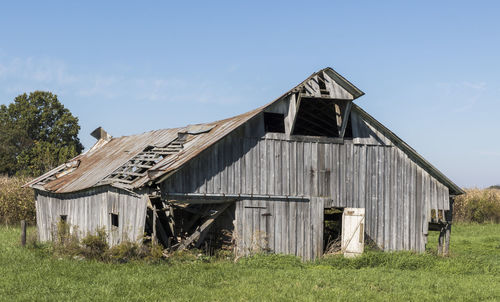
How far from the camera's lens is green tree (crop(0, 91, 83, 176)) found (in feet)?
197

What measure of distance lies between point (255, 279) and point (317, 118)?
8.85 meters

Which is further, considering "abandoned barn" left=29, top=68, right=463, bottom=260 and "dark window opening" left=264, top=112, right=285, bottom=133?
"dark window opening" left=264, top=112, right=285, bottom=133

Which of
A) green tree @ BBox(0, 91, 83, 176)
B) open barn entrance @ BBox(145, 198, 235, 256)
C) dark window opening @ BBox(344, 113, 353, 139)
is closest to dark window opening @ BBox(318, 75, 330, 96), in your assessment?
dark window opening @ BBox(344, 113, 353, 139)

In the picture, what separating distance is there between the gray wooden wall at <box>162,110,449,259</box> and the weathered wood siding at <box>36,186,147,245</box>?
1.77 metres

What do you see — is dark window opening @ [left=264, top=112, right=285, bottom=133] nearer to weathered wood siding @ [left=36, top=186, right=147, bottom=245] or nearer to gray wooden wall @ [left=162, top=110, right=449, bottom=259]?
gray wooden wall @ [left=162, top=110, right=449, bottom=259]

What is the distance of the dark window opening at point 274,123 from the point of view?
833 inches

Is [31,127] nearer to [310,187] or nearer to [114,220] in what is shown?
[114,220]

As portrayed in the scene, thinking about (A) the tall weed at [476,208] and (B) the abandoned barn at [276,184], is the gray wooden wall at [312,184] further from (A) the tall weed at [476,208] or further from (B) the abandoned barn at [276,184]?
(A) the tall weed at [476,208]

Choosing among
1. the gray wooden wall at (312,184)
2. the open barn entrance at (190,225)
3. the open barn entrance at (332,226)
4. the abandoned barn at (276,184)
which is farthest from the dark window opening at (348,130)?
the open barn entrance at (190,225)

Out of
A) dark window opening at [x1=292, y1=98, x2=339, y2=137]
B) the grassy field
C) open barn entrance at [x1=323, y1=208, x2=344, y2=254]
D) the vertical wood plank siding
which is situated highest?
dark window opening at [x1=292, y1=98, x2=339, y2=137]

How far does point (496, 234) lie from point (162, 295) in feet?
87.4

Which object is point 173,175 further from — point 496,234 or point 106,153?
point 496,234

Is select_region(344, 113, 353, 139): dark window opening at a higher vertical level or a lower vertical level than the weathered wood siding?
higher

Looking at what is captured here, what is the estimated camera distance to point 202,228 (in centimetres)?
1844
